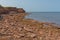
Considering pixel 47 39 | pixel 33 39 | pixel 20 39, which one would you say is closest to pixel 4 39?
pixel 20 39

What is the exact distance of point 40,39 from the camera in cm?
1354

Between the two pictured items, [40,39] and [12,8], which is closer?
[40,39]

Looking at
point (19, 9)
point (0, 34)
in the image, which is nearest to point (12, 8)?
point (19, 9)

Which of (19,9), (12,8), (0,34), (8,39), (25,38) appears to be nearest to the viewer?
(8,39)

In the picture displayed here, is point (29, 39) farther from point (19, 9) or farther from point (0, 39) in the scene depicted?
point (19, 9)

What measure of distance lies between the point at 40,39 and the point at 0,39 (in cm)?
281

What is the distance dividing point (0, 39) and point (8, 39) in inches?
20.9

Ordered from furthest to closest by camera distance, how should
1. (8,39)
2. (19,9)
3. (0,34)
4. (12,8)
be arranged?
(19,9)
(12,8)
(0,34)
(8,39)

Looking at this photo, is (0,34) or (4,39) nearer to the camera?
(4,39)

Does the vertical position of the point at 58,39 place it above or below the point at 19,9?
above

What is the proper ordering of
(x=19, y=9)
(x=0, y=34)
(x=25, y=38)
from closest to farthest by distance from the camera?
1. (x=25, y=38)
2. (x=0, y=34)
3. (x=19, y=9)

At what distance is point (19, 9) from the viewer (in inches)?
4427

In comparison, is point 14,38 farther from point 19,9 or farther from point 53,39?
point 19,9

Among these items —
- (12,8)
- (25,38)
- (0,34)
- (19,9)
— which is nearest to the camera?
(25,38)
